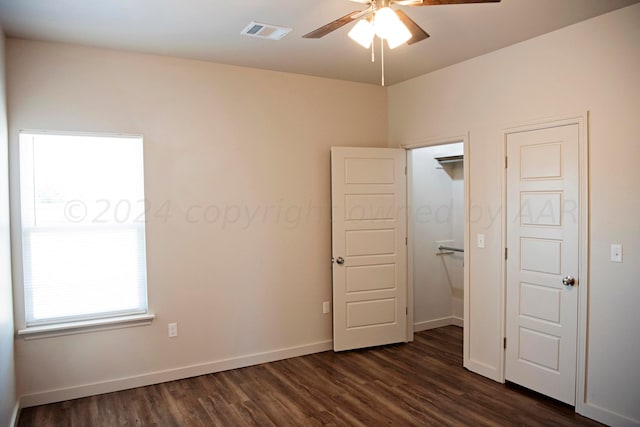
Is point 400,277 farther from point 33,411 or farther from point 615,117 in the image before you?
point 33,411

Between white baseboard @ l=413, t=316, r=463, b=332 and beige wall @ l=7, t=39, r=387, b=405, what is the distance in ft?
4.13

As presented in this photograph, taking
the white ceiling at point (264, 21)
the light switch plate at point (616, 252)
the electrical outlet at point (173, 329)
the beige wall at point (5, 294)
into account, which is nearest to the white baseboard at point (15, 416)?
the beige wall at point (5, 294)

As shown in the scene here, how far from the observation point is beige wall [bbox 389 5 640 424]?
118 inches

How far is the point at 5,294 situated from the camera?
3000mm

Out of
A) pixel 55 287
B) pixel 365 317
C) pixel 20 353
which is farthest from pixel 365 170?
pixel 20 353

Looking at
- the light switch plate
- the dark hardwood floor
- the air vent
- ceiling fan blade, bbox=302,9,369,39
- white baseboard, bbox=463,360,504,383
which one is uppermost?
the air vent

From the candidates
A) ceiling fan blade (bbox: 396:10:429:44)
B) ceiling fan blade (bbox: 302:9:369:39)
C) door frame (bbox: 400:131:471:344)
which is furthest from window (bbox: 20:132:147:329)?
door frame (bbox: 400:131:471:344)

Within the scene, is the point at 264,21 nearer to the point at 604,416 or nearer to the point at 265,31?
the point at 265,31

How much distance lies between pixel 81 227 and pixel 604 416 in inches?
165

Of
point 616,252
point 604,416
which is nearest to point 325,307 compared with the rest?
point 604,416

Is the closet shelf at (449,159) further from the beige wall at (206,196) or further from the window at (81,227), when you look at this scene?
the window at (81,227)

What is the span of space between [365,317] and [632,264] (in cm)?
252

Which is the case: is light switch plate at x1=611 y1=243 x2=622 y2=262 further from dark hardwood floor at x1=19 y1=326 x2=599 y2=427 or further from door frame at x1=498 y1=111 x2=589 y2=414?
dark hardwood floor at x1=19 y1=326 x2=599 y2=427

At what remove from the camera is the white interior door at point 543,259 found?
11.0 feet
